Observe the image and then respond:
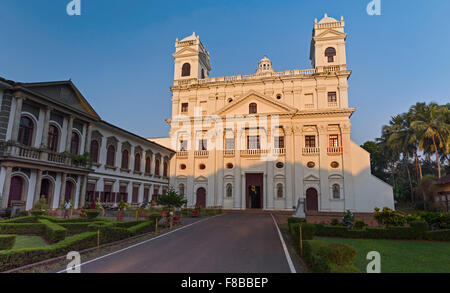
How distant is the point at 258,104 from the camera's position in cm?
3772

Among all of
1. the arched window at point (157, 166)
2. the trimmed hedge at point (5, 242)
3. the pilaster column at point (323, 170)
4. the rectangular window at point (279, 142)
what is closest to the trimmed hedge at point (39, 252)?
the trimmed hedge at point (5, 242)

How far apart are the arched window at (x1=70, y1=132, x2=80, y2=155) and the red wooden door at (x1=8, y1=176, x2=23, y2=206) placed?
17.7ft

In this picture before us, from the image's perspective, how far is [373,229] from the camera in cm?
1518

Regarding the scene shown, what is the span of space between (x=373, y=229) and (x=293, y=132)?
22694mm

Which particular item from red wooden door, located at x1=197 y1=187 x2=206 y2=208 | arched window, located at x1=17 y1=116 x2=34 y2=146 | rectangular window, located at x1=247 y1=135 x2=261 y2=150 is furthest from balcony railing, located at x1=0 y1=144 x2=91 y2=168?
rectangular window, located at x1=247 y1=135 x2=261 y2=150

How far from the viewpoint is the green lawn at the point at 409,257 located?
28.5ft

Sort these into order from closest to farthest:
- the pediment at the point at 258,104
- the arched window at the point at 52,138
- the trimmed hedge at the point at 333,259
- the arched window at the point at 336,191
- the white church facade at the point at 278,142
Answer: the trimmed hedge at the point at 333,259 → the arched window at the point at 52,138 → the arched window at the point at 336,191 → the white church facade at the point at 278,142 → the pediment at the point at 258,104

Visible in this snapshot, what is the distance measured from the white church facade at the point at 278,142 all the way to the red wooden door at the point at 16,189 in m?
22.3

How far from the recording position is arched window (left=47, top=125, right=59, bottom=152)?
21453 millimetres

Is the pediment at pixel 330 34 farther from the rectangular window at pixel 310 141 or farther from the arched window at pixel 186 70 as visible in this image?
the arched window at pixel 186 70

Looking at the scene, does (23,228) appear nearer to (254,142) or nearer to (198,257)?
(198,257)

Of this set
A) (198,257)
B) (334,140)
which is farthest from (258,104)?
(198,257)

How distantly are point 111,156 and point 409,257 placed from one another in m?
26.3
